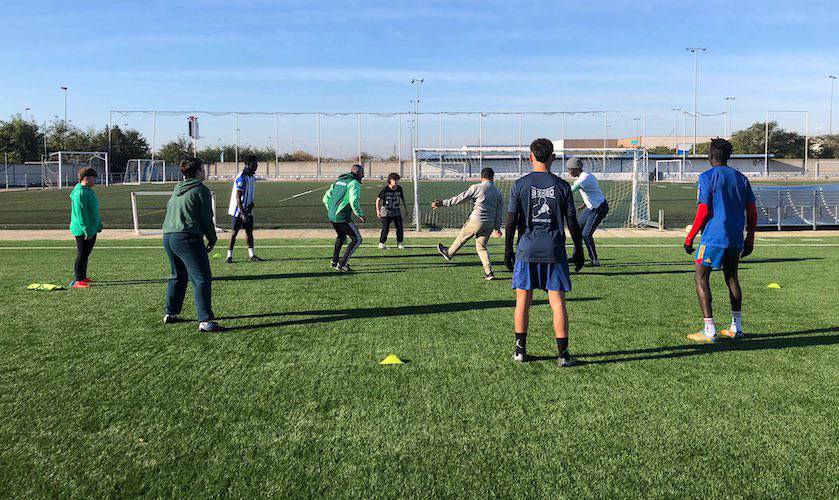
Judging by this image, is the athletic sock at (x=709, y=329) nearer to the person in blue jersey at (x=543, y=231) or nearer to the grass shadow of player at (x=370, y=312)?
the person in blue jersey at (x=543, y=231)

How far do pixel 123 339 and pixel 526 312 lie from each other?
3861mm

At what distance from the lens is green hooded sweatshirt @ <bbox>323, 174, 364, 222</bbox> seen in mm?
11117

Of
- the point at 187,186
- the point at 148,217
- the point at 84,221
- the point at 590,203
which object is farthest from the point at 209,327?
the point at 148,217

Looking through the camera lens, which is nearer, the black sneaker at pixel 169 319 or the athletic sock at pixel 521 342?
the athletic sock at pixel 521 342

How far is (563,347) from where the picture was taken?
18.2ft

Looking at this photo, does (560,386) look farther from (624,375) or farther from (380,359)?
(380,359)

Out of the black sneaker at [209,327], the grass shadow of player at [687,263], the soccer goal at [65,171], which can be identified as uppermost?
the soccer goal at [65,171]

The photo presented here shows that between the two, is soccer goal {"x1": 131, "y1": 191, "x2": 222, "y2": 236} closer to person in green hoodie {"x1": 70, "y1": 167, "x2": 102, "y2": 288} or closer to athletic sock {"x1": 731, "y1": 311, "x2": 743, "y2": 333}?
person in green hoodie {"x1": 70, "y1": 167, "x2": 102, "y2": 288}

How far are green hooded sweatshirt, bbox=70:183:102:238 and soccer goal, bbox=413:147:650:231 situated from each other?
20.1 feet

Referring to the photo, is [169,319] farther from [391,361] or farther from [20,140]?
[20,140]

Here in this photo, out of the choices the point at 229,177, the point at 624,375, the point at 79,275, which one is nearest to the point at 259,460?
the point at 624,375

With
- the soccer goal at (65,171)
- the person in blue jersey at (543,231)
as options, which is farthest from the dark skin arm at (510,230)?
the soccer goal at (65,171)

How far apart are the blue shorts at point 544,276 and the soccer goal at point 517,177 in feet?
13.8

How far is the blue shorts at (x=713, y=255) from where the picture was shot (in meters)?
6.34
